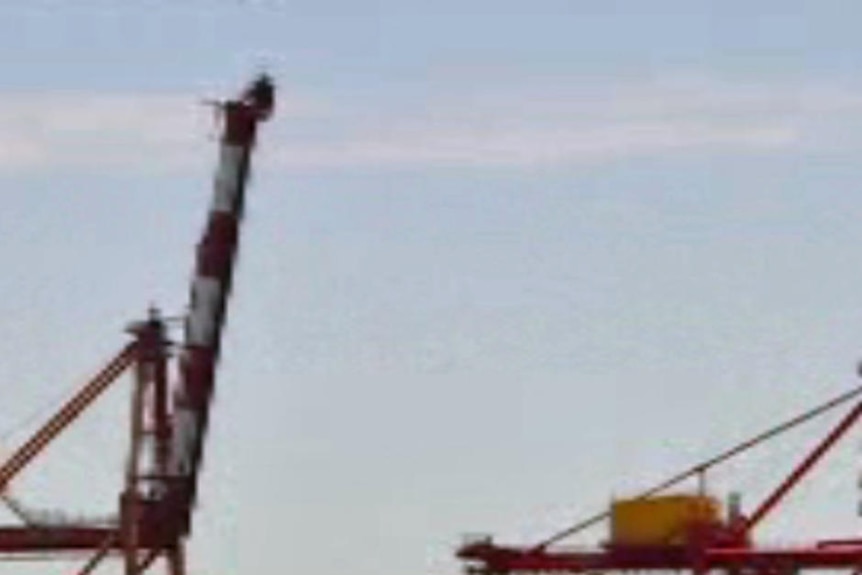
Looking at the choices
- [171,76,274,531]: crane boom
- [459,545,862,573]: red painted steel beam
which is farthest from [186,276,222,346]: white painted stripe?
[459,545,862,573]: red painted steel beam

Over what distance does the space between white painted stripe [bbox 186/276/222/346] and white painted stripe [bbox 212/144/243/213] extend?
9.13ft

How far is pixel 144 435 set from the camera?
9444 centimetres

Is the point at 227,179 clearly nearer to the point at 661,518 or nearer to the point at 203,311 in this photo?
the point at 203,311

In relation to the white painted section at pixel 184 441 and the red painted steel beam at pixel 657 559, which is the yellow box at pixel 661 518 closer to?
the red painted steel beam at pixel 657 559

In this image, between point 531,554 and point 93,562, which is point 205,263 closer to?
point 93,562

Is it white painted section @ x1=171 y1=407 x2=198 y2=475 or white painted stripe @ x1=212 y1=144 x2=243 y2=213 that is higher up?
white painted stripe @ x1=212 y1=144 x2=243 y2=213

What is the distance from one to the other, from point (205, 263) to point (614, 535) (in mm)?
21803

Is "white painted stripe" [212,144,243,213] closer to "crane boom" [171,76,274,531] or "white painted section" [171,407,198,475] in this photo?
"crane boom" [171,76,274,531]

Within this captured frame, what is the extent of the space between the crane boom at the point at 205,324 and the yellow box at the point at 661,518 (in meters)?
20.6

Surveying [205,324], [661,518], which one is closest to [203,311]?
[205,324]

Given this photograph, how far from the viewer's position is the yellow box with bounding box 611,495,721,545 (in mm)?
77188

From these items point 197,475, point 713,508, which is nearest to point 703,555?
point 713,508

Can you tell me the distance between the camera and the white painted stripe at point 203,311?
9319cm

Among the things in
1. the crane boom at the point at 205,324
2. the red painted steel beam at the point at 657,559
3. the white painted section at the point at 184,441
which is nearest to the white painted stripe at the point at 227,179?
the crane boom at the point at 205,324
